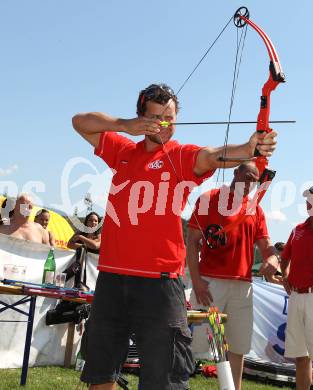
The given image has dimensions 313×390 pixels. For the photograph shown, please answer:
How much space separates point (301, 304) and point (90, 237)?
2.77 metres

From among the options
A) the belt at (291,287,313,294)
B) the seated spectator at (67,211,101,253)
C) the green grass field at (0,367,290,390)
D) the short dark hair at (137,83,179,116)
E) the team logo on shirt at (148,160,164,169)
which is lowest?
the green grass field at (0,367,290,390)

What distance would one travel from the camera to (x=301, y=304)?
5277mm

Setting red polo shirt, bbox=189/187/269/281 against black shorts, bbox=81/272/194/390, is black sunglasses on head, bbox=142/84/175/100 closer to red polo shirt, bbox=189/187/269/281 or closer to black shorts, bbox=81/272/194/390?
black shorts, bbox=81/272/194/390

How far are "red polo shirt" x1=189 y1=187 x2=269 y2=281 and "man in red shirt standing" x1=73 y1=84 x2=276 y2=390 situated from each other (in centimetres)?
163

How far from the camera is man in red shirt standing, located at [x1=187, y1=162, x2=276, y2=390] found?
427 cm

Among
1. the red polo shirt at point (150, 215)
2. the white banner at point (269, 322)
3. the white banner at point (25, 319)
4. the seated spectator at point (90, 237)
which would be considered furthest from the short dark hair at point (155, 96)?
the white banner at point (269, 322)

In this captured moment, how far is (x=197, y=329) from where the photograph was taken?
4.49 m

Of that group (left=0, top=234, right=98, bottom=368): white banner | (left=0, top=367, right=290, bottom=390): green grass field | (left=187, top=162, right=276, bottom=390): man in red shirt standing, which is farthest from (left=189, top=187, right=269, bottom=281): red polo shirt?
(left=0, top=234, right=98, bottom=368): white banner

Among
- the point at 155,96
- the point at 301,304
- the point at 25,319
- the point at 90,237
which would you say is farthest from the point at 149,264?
the point at 90,237

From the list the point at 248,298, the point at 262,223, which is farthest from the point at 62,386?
the point at 262,223

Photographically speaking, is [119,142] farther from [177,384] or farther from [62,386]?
[62,386]

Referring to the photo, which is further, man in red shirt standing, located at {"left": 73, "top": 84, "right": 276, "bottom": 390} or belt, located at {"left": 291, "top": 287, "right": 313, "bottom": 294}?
belt, located at {"left": 291, "top": 287, "right": 313, "bottom": 294}

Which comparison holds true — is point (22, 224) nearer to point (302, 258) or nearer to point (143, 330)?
point (302, 258)

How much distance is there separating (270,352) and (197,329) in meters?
3.25
